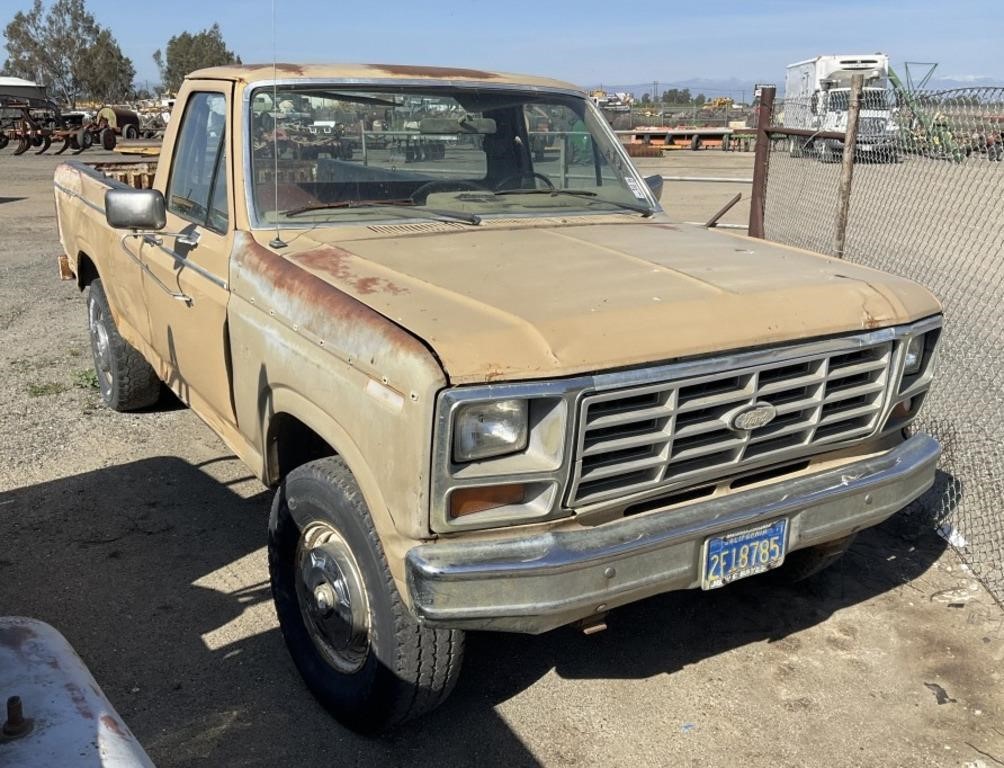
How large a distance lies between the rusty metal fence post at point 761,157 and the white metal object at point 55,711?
6.13 meters

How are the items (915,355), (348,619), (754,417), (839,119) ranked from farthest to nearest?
1. (839,119)
2. (915,355)
3. (348,619)
4. (754,417)

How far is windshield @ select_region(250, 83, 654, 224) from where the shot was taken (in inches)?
153

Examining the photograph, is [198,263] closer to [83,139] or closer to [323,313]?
[323,313]

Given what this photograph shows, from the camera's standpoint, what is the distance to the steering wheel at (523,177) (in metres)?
4.35

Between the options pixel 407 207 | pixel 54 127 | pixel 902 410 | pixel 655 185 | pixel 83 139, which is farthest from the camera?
pixel 54 127

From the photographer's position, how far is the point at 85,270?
6.13 meters

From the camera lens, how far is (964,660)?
3.62 metres

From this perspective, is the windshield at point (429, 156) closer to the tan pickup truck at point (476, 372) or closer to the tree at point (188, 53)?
the tan pickup truck at point (476, 372)

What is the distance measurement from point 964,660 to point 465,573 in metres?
2.24

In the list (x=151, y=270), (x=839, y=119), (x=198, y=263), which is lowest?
(x=151, y=270)

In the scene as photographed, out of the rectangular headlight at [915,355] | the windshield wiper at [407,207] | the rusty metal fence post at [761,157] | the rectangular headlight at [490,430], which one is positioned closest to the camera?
the rectangular headlight at [490,430]

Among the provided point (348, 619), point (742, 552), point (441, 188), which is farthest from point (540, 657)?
point (441, 188)

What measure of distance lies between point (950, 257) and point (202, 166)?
9.49m

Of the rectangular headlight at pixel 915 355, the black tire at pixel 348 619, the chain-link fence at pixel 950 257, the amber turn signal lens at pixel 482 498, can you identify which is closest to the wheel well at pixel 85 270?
the black tire at pixel 348 619
